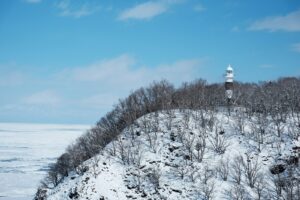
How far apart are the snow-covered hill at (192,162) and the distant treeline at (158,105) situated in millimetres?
3922

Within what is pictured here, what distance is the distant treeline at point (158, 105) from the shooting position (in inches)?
2473

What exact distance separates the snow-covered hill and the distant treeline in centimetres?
392

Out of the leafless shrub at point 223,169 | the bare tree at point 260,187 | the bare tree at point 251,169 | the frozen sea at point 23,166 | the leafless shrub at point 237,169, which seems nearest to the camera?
the bare tree at point 260,187

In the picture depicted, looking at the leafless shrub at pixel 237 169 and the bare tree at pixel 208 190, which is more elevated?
the leafless shrub at pixel 237 169

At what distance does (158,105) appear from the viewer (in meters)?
65.9

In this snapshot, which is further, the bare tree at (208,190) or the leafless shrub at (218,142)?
the leafless shrub at (218,142)

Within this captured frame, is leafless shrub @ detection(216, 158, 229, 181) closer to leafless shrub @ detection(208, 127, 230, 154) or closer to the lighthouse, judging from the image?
leafless shrub @ detection(208, 127, 230, 154)

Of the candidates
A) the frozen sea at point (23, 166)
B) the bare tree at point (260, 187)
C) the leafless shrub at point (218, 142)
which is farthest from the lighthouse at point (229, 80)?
the frozen sea at point (23, 166)

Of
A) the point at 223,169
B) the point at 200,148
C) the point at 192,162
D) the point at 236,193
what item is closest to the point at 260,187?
the point at 236,193

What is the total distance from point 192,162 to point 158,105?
16556mm

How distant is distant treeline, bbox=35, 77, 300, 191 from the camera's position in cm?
6281

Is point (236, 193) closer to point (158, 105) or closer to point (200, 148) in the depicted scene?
point (200, 148)

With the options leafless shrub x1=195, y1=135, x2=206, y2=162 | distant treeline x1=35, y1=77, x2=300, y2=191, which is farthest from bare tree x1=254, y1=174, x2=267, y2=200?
distant treeline x1=35, y1=77, x2=300, y2=191

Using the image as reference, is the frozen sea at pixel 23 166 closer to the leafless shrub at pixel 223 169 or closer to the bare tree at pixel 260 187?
the leafless shrub at pixel 223 169
